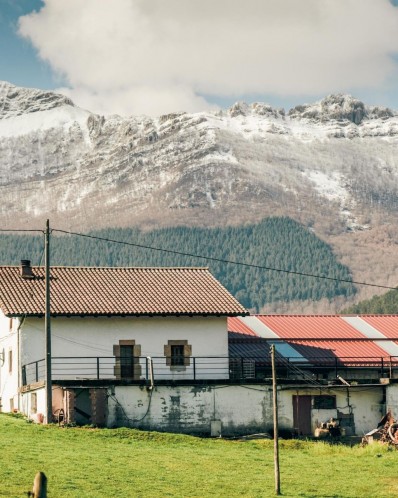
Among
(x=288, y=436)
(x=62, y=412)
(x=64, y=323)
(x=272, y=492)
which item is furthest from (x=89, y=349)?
(x=272, y=492)

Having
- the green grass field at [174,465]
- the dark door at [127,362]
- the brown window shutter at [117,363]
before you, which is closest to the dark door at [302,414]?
the green grass field at [174,465]

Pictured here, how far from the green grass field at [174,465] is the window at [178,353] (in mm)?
8399

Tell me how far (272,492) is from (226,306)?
24.2 m

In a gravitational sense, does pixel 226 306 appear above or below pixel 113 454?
above

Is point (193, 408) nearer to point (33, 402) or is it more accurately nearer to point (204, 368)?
point (204, 368)

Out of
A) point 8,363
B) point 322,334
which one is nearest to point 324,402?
point 322,334

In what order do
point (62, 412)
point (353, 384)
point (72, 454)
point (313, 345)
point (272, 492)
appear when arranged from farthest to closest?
point (313, 345) → point (353, 384) → point (62, 412) → point (72, 454) → point (272, 492)

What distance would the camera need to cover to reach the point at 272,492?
42469 millimetres

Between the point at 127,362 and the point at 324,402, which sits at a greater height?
the point at 127,362

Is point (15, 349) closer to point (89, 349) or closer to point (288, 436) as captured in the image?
point (89, 349)

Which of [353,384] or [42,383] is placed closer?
[42,383]

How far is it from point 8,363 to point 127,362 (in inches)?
249

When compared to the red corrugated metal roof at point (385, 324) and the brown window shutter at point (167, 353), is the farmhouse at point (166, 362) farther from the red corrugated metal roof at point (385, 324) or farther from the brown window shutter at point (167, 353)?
the red corrugated metal roof at point (385, 324)

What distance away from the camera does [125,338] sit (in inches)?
2525
